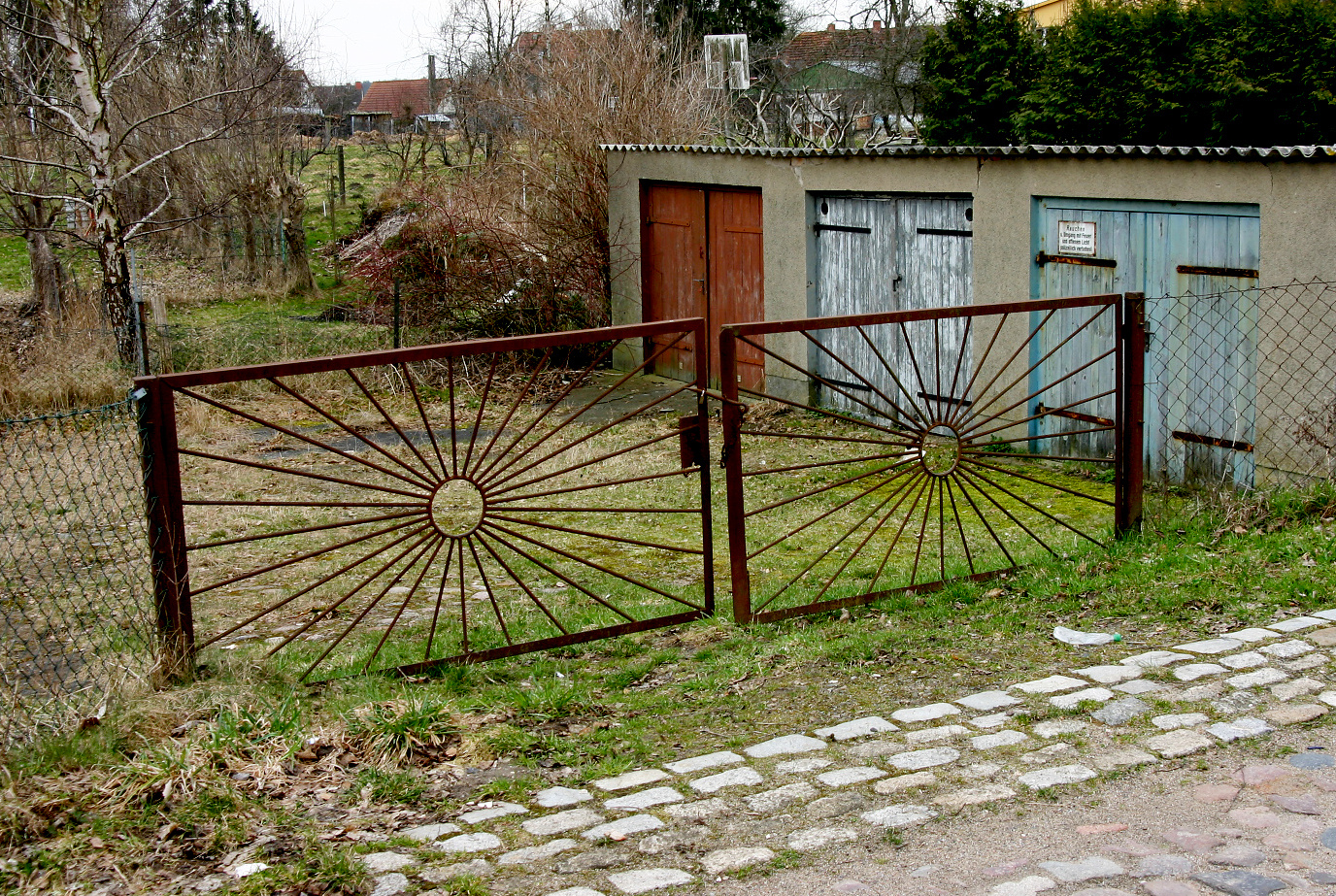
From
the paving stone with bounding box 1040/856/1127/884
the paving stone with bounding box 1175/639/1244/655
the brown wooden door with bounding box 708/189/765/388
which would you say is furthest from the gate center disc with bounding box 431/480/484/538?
the paving stone with bounding box 1040/856/1127/884

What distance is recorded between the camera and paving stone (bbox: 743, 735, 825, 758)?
4.13 metres

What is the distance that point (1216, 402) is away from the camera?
8.69 metres

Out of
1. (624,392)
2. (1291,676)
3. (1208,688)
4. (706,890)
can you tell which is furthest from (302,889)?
(624,392)

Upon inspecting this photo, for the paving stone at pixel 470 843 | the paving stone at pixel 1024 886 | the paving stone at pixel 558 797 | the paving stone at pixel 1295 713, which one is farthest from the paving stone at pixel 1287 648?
the paving stone at pixel 470 843

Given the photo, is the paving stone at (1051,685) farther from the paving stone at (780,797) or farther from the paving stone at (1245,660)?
the paving stone at (780,797)

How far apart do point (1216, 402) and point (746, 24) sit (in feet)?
96.0

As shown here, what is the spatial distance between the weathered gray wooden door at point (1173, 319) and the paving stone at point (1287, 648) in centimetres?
331

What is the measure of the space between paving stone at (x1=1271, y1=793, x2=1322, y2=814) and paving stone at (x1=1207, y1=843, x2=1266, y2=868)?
30 cm

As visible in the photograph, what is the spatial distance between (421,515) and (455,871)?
8.69ft

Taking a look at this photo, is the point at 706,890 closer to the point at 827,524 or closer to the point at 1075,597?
the point at 1075,597

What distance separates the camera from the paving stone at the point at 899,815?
3.58 m

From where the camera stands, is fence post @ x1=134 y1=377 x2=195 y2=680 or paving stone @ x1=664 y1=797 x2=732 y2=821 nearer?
paving stone @ x1=664 y1=797 x2=732 y2=821

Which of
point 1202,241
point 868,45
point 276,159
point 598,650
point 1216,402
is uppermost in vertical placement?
point 868,45

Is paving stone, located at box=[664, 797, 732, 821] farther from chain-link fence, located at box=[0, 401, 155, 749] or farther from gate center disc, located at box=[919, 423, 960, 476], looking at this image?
gate center disc, located at box=[919, 423, 960, 476]
